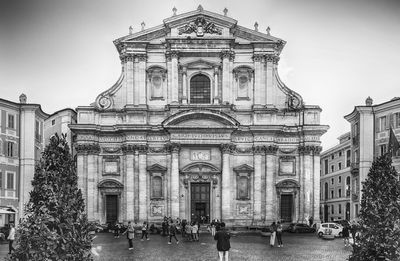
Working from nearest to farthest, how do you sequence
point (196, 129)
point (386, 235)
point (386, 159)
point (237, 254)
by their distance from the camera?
point (386, 235) → point (386, 159) → point (237, 254) → point (196, 129)

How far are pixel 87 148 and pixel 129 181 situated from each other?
482 cm

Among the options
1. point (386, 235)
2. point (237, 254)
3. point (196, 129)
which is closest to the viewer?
point (386, 235)

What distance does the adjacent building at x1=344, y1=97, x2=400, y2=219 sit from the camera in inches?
2063

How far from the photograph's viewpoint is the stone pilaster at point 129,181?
174 ft

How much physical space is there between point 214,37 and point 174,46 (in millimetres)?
3714

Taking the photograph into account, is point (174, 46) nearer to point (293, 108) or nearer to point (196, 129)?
point (196, 129)

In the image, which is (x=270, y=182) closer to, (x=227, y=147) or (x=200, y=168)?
(x=227, y=147)

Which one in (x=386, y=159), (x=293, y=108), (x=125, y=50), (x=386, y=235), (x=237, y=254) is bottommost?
(x=237, y=254)

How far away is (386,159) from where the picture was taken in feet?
61.8

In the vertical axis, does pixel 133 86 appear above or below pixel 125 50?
below

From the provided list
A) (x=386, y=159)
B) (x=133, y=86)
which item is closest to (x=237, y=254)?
(x=386, y=159)

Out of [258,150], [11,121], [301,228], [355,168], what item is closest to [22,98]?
[11,121]

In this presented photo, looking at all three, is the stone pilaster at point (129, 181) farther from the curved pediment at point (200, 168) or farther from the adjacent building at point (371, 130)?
the adjacent building at point (371, 130)

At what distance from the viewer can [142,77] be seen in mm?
54406
